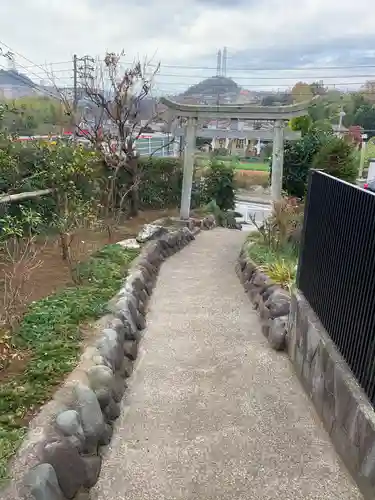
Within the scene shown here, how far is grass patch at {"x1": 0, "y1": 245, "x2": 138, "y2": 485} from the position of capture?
90.4 inches

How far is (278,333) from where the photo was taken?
407 cm

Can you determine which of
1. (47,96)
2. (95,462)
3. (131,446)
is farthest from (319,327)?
(47,96)

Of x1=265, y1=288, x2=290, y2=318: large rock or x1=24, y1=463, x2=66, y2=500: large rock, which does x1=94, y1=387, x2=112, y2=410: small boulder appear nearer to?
x1=24, y1=463, x2=66, y2=500: large rock

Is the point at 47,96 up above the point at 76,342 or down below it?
above

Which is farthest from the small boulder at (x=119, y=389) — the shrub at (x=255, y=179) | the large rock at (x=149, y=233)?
the shrub at (x=255, y=179)

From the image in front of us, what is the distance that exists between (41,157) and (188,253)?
2.88 m

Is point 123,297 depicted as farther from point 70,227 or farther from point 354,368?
point 354,368

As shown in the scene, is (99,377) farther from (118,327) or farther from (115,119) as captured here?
(115,119)

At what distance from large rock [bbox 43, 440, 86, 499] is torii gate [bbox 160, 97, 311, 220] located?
21.2 ft

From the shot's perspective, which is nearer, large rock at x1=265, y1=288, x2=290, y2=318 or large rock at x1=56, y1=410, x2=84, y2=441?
large rock at x1=56, y1=410, x2=84, y2=441

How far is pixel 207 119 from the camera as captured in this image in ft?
30.9

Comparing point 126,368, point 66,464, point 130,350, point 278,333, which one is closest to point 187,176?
point 278,333

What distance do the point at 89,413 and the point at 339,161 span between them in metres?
5.60

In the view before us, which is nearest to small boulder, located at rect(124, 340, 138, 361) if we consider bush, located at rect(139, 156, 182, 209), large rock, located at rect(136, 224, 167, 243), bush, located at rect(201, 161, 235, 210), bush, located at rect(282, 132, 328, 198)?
large rock, located at rect(136, 224, 167, 243)
